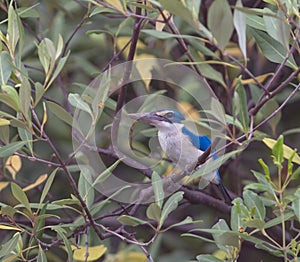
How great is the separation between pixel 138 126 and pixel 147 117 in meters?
0.20

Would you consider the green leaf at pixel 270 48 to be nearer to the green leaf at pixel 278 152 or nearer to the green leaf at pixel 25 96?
the green leaf at pixel 278 152

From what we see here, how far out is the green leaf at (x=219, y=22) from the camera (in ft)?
5.27

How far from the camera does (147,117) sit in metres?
2.51

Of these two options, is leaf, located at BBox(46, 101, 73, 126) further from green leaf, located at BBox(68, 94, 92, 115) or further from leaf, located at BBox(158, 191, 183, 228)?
leaf, located at BBox(158, 191, 183, 228)

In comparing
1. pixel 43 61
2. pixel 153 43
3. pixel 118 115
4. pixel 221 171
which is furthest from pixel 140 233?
pixel 43 61

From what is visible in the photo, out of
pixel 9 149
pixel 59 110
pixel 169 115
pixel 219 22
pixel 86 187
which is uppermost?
pixel 219 22

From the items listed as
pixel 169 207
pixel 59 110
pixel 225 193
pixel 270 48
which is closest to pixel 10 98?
pixel 59 110

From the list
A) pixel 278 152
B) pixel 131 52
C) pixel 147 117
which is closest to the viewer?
pixel 278 152

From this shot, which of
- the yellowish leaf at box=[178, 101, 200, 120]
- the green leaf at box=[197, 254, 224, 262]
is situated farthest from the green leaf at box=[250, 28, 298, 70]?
the yellowish leaf at box=[178, 101, 200, 120]

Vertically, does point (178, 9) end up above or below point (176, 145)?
above

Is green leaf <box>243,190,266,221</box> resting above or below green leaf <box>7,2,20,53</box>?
below

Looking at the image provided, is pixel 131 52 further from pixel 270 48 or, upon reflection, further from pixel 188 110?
pixel 188 110

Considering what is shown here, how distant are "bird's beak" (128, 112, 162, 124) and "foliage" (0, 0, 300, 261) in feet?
0.23

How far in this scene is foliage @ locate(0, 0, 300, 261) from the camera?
1.62 meters
